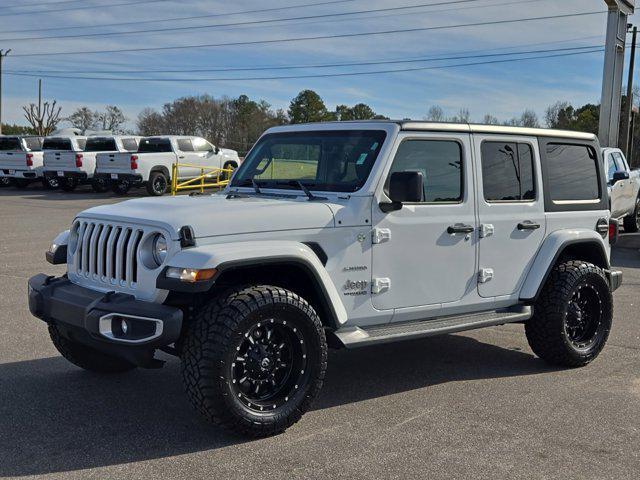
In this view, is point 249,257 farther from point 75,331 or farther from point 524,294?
point 524,294

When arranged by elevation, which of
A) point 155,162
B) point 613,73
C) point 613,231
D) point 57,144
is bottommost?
point 613,231

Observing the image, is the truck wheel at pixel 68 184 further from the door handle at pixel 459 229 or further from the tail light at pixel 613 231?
the door handle at pixel 459 229

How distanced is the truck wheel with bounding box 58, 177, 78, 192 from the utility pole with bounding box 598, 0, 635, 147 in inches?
702

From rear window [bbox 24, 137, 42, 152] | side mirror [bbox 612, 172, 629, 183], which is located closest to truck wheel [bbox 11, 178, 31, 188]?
rear window [bbox 24, 137, 42, 152]

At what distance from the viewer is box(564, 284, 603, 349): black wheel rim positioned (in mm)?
6043

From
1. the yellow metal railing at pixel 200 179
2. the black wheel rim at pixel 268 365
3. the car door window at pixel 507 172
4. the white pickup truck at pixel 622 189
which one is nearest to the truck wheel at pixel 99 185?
the yellow metal railing at pixel 200 179

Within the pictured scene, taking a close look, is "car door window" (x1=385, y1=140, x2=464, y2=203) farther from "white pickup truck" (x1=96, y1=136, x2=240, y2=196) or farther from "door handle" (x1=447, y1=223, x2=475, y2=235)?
"white pickup truck" (x1=96, y1=136, x2=240, y2=196)

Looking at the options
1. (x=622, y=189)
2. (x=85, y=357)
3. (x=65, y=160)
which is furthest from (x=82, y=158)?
(x=85, y=357)

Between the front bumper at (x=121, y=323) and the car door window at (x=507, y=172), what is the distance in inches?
105

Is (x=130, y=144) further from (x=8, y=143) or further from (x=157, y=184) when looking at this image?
(x=8, y=143)

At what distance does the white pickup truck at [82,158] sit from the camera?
83.5 feet

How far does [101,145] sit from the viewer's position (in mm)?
26891

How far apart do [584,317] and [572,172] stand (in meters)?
1.23

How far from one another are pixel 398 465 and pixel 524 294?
2253 millimetres
